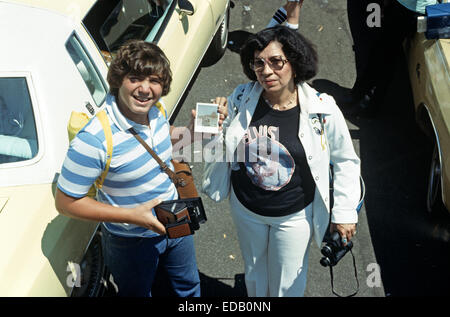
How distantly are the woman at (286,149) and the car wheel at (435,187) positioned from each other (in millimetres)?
1647

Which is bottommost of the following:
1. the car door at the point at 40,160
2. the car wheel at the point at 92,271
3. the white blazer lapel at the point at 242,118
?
the car wheel at the point at 92,271

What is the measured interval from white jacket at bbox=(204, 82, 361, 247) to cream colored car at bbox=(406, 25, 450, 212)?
133 cm

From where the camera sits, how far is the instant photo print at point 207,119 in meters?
2.79

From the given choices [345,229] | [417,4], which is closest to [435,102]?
[417,4]

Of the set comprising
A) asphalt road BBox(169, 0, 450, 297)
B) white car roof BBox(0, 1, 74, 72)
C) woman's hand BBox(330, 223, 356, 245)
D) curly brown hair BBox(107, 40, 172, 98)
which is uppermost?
curly brown hair BBox(107, 40, 172, 98)

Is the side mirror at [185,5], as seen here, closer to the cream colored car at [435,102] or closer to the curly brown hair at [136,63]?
the curly brown hair at [136,63]

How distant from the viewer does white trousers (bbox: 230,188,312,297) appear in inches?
121

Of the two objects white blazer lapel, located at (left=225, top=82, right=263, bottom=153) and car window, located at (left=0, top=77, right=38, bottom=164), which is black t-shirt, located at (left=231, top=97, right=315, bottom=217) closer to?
white blazer lapel, located at (left=225, top=82, right=263, bottom=153)

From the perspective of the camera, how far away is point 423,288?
13.2ft

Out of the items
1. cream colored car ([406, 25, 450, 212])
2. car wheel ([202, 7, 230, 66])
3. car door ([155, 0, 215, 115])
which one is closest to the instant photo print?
car door ([155, 0, 215, 115])

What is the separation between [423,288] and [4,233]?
306 cm

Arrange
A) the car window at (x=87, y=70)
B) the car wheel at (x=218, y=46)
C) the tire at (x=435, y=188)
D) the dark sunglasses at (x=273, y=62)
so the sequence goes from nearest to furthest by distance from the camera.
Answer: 1. the dark sunglasses at (x=273, y=62)
2. the car window at (x=87, y=70)
3. the tire at (x=435, y=188)
4. the car wheel at (x=218, y=46)

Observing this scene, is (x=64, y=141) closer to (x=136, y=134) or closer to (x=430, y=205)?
(x=136, y=134)

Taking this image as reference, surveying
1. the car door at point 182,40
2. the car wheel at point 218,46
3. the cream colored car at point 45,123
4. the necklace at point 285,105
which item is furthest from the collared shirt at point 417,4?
the cream colored car at point 45,123
